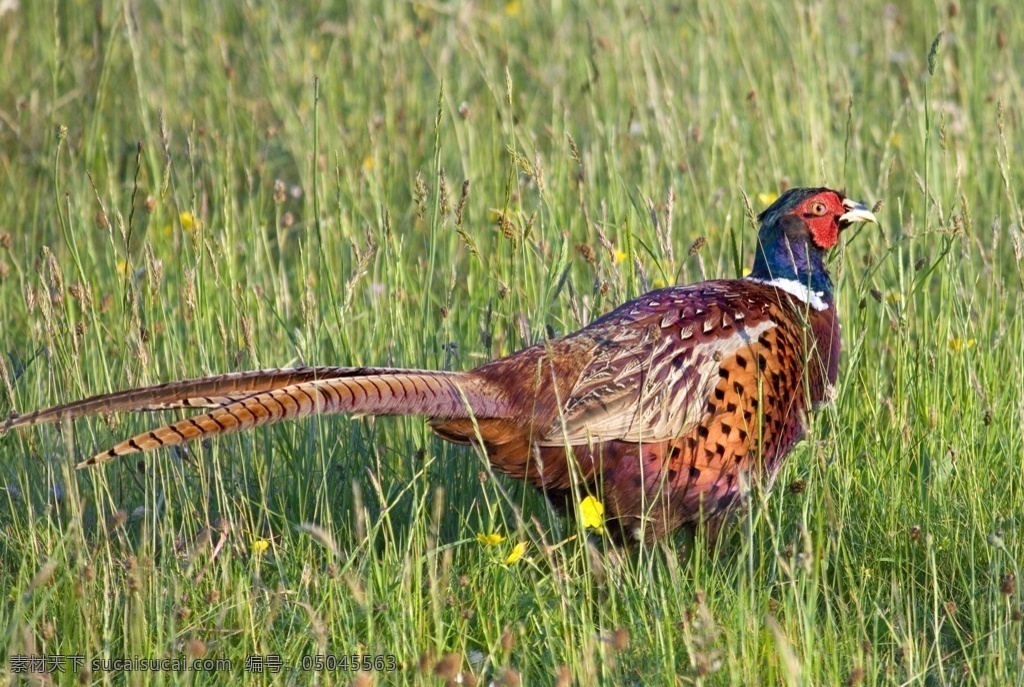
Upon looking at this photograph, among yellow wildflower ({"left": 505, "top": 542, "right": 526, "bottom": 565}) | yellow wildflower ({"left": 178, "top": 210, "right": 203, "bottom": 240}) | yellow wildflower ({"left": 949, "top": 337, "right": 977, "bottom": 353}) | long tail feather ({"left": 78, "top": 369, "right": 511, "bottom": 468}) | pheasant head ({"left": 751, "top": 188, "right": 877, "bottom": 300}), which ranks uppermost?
yellow wildflower ({"left": 178, "top": 210, "right": 203, "bottom": 240})

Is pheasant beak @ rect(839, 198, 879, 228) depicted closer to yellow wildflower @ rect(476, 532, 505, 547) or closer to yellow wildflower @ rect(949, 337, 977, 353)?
yellow wildflower @ rect(949, 337, 977, 353)

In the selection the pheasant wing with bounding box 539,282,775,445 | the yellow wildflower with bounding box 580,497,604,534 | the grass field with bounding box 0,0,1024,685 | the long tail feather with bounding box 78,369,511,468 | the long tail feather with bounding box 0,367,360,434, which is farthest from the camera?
the pheasant wing with bounding box 539,282,775,445

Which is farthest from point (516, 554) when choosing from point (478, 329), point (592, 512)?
point (478, 329)

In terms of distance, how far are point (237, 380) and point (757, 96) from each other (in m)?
2.89

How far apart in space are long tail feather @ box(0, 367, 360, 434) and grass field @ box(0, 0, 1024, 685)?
0.24m

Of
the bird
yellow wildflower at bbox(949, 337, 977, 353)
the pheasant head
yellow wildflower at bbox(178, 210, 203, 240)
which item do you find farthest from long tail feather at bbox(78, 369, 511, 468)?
yellow wildflower at bbox(949, 337, 977, 353)

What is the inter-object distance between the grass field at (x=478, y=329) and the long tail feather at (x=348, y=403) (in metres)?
0.21

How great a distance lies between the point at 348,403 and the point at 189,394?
0.32m

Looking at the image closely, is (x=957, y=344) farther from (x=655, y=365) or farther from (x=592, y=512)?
(x=592, y=512)

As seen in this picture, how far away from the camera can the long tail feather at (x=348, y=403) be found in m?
2.46

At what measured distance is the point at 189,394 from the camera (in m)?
2.71

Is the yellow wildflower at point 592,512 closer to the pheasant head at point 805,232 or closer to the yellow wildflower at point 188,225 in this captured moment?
the pheasant head at point 805,232

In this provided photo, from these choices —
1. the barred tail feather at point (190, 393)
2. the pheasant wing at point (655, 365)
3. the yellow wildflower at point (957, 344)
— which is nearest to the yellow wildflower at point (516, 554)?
the pheasant wing at point (655, 365)

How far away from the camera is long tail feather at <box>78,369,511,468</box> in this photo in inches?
96.7
